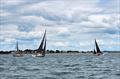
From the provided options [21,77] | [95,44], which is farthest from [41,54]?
[21,77]

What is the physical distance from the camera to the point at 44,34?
6220 inches

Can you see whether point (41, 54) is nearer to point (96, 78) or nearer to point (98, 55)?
point (98, 55)

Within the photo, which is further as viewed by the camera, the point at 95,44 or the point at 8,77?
the point at 95,44

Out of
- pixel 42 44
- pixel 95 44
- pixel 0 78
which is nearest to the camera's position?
pixel 0 78

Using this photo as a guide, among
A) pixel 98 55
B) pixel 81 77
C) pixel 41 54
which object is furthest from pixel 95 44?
pixel 81 77

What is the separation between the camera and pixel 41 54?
16500 centimetres

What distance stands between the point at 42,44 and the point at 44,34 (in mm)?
4682

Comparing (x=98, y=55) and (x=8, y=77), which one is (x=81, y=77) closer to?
(x=8, y=77)

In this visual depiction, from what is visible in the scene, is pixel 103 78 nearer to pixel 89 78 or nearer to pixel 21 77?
pixel 89 78

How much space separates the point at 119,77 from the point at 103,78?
2378 millimetres

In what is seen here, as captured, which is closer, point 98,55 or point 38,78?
point 38,78

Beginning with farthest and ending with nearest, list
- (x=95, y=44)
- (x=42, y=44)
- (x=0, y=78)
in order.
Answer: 1. (x=95, y=44)
2. (x=42, y=44)
3. (x=0, y=78)

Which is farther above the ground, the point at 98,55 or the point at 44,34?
the point at 44,34

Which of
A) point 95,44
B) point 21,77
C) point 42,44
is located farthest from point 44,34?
point 21,77
